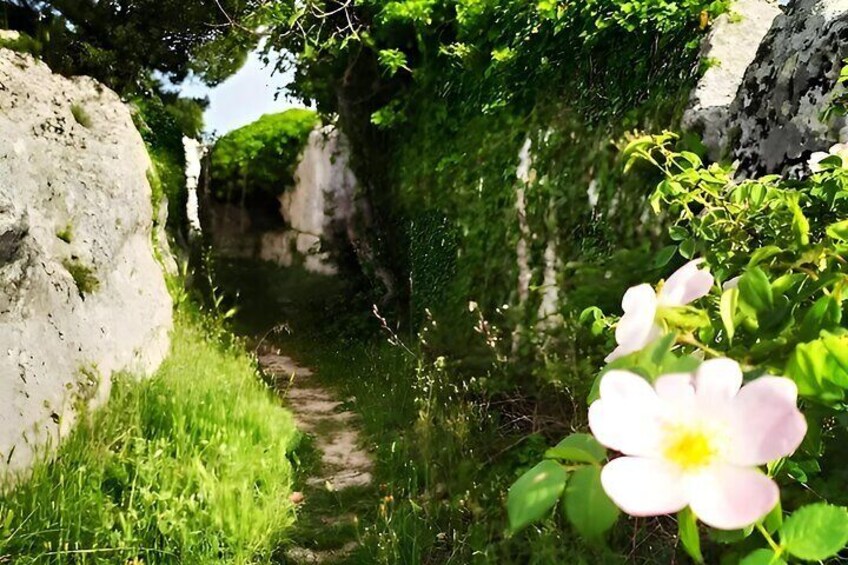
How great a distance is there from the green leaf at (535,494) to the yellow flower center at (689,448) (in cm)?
11

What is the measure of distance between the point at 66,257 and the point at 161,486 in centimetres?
181

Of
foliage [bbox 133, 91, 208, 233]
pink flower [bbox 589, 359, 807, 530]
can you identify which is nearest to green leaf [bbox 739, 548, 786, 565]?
pink flower [bbox 589, 359, 807, 530]

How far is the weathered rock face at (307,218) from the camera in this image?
10633 millimetres

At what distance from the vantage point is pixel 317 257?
452 inches

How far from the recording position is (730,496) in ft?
1.94

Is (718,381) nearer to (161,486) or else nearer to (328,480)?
(161,486)

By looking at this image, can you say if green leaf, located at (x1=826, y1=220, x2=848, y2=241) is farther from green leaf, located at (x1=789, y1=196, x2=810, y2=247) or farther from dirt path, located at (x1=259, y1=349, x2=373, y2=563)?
dirt path, located at (x1=259, y1=349, x2=373, y2=563)

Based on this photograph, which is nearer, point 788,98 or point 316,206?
point 788,98

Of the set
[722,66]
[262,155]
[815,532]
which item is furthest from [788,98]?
[262,155]

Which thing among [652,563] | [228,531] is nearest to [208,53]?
[228,531]

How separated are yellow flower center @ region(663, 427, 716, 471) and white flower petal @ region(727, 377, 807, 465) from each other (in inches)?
0.8

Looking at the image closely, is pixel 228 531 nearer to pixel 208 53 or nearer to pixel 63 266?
pixel 63 266

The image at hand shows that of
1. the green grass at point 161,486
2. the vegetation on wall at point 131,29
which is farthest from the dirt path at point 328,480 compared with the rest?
the vegetation on wall at point 131,29

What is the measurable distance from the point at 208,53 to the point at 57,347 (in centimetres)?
660
